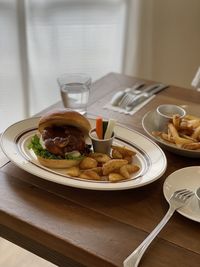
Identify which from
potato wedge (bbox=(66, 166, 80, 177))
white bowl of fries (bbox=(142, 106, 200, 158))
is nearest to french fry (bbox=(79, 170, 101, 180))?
potato wedge (bbox=(66, 166, 80, 177))

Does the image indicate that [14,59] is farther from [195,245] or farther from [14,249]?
[195,245]

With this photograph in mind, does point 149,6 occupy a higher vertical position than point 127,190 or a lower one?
higher

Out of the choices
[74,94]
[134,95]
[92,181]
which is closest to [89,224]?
[92,181]

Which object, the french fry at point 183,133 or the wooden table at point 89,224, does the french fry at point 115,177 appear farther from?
the french fry at point 183,133

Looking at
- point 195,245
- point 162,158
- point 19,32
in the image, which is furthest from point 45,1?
point 195,245

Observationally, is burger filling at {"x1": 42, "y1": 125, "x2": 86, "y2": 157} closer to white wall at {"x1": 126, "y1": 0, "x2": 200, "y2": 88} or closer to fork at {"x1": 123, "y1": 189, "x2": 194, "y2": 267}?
fork at {"x1": 123, "y1": 189, "x2": 194, "y2": 267}

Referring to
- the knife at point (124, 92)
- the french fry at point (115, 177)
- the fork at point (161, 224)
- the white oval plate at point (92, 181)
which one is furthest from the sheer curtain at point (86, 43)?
the fork at point (161, 224)
